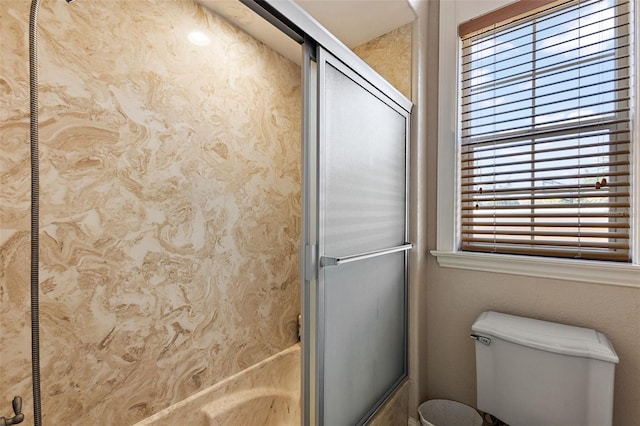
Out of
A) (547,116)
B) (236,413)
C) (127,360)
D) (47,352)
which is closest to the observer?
(47,352)

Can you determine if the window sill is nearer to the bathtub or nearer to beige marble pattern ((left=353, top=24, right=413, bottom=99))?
beige marble pattern ((left=353, top=24, right=413, bottom=99))

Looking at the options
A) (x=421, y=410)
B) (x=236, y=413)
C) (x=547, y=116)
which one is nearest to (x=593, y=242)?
(x=547, y=116)

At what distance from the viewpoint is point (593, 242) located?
1.28 meters

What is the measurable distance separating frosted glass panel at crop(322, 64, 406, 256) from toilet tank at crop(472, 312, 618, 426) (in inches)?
23.3

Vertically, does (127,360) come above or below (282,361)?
above

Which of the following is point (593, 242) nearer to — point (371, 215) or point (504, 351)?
point (504, 351)

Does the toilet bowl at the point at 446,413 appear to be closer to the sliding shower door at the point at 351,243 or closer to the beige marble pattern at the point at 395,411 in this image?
the beige marble pattern at the point at 395,411

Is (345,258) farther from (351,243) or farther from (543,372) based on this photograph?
(543,372)

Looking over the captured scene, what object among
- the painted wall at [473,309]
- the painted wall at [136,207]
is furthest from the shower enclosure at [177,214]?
the painted wall at [473,309]

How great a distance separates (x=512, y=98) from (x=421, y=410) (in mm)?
1592

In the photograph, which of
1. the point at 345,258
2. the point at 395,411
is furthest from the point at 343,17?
the point at 395,411

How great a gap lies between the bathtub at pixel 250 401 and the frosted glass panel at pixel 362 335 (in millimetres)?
685

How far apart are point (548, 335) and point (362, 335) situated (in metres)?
0.73

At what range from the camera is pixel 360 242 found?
119 centimetres
